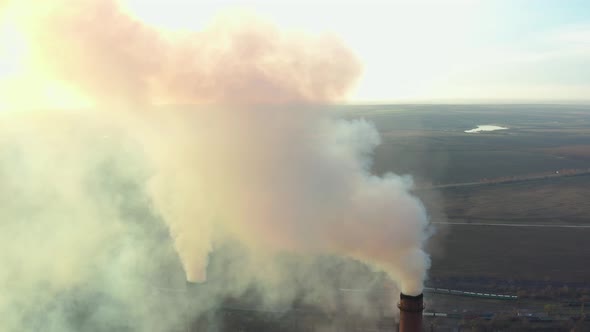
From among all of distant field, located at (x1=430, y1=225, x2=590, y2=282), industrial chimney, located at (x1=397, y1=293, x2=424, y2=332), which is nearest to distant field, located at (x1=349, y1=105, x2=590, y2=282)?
distant field, located at (x1=430, y1=225, x2=590, y2=282)

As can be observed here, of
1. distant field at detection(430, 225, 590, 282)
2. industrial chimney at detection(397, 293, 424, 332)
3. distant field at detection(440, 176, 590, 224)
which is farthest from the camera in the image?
distant field at detection(440, 176, 590, 224)

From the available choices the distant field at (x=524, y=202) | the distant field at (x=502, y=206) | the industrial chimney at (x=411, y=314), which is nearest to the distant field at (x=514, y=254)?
the distant field at (x=502, y=206)

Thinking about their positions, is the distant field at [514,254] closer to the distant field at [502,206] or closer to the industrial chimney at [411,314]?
the distant field at [502,206]

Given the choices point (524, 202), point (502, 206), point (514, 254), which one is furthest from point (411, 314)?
point (524, 202)

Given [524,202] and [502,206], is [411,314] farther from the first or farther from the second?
[524,202]

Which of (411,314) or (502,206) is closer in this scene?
(411,314)

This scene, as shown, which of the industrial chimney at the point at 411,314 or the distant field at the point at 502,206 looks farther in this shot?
the distant field at the point at 502,206

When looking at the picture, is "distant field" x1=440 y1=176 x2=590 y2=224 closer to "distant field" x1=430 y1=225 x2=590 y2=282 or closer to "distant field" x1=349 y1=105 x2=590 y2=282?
"distant field" x1=349 y1=105 x2=590 y2=282

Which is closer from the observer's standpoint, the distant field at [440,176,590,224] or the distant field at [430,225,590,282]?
the distant field at [430,225,590,282]

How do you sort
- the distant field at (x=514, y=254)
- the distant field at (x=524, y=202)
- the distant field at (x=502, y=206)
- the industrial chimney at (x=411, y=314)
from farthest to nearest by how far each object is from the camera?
1. the distant field at (x=524, y=202)
2. the distant field at (x=502, y=206)
3. the distant field at (x=514, y=254)
4. the industrial chimney at (x=411, y=314)
